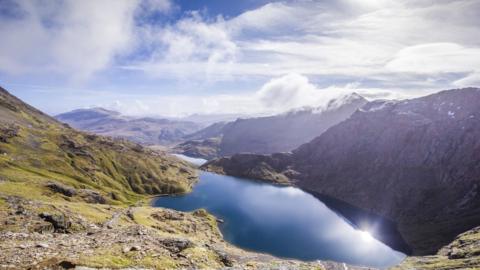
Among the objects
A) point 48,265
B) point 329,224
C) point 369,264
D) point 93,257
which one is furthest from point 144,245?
point 329,224

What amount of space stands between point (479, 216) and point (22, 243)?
228564mm

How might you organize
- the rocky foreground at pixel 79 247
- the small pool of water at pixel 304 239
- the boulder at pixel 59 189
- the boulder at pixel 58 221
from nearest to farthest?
the rocky foreground at pixel 79 247, the boulder at pixel 58 221, the boulder at pixel 59 189, the small pool of water at pixel 304 239

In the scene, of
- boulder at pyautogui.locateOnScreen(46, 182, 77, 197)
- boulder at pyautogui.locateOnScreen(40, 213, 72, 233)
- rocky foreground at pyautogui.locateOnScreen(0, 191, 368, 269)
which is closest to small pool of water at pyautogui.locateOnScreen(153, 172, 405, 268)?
boulder at pyautogui.locateOnScreen(46, 182, 77, 197)

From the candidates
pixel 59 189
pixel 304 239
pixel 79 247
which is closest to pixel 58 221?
pixel 79 247

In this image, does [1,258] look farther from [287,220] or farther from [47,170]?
[47,170]

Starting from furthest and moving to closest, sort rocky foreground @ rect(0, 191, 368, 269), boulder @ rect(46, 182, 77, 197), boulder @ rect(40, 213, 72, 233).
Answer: boulder @ rect(46, 182, 77, 197)
boulder @ rect(40, 213, 72, 233)
rocky foreground @ rect(0, 191, 368, 269)

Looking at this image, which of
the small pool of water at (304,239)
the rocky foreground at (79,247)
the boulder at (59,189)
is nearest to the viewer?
the rocky foreground at (79,247)

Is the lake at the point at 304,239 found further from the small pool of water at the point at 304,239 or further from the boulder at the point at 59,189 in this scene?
the boulder at the point at 59,189

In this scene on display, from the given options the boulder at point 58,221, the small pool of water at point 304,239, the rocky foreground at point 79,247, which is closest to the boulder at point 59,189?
the rocky foreground at point 79,247

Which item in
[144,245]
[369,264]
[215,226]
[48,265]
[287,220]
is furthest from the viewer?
[287,220]

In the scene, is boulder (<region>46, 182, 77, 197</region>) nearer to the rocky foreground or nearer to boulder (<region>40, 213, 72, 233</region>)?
the rocky foreground

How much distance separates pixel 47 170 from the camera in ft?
636

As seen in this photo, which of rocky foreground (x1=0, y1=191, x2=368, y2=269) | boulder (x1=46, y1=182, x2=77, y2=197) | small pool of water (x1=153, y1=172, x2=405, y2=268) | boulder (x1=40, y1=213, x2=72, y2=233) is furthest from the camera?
small pool of water (x1=153, y1=172, x2=405, y2=268)

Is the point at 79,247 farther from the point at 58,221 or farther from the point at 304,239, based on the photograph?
the point at 304,239
